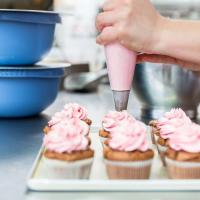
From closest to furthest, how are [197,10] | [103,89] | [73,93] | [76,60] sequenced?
[73,93], [103,89], [76,60], [197,10]

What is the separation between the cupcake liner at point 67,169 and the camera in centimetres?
90

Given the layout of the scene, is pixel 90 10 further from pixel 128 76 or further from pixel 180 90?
pixel 128 76

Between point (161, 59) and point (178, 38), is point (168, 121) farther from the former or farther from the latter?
point (161, 59)

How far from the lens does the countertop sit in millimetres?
832

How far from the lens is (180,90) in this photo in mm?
1671

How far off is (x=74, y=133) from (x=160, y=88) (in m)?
0.76

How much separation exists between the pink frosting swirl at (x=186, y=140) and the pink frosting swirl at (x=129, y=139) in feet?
0.19

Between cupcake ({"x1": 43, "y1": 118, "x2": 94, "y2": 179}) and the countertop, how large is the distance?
61mm

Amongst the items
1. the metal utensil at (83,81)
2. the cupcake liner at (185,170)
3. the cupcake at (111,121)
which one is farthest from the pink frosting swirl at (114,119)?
the metal utensil at (83,81)

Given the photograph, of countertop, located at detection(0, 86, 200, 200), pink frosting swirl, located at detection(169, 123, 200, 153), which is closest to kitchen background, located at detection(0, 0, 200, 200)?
countertop, located at detection(0, 86, 200, 200)

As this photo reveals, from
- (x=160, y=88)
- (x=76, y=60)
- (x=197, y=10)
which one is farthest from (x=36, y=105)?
(x=197, y=10)

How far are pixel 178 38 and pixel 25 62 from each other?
60 centimetres

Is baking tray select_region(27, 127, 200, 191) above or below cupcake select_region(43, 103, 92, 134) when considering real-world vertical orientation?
above

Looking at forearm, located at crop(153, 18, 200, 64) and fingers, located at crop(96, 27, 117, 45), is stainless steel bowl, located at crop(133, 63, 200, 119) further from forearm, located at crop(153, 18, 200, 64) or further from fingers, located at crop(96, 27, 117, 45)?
fingers, located at crop(96, 27, 117, 45)
